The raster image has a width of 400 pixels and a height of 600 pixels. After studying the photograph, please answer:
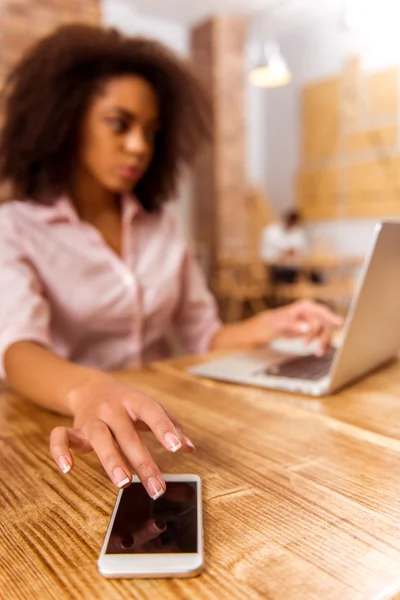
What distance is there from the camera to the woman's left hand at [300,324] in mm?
789

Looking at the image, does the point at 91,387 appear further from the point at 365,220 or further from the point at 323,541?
the point at 365,220

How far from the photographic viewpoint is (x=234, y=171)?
4.60 m

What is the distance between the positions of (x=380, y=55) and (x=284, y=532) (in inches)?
193

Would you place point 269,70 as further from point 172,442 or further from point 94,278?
point 172,442

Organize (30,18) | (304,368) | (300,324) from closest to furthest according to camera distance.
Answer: (304,368) → (300,324) → (30,18)

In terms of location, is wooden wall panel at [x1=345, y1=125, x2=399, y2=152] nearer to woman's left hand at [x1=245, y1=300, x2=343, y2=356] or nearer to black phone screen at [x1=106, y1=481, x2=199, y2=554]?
woman's left hand at [x1=245, y1=300, x2=343, y2=356]

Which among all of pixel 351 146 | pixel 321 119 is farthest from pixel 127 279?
pixel 321 119

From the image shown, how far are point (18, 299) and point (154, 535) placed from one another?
496mm

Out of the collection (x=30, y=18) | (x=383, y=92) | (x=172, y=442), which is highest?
(x=383, y=92)

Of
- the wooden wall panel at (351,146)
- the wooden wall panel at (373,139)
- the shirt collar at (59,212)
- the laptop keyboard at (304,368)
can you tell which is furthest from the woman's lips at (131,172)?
the wooden wall panel at (373,139)

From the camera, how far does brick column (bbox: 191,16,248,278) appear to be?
14.7ft

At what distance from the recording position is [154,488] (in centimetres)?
34

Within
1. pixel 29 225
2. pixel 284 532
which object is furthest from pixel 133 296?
pixel 284 532

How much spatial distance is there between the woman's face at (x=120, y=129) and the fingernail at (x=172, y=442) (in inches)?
27.2
